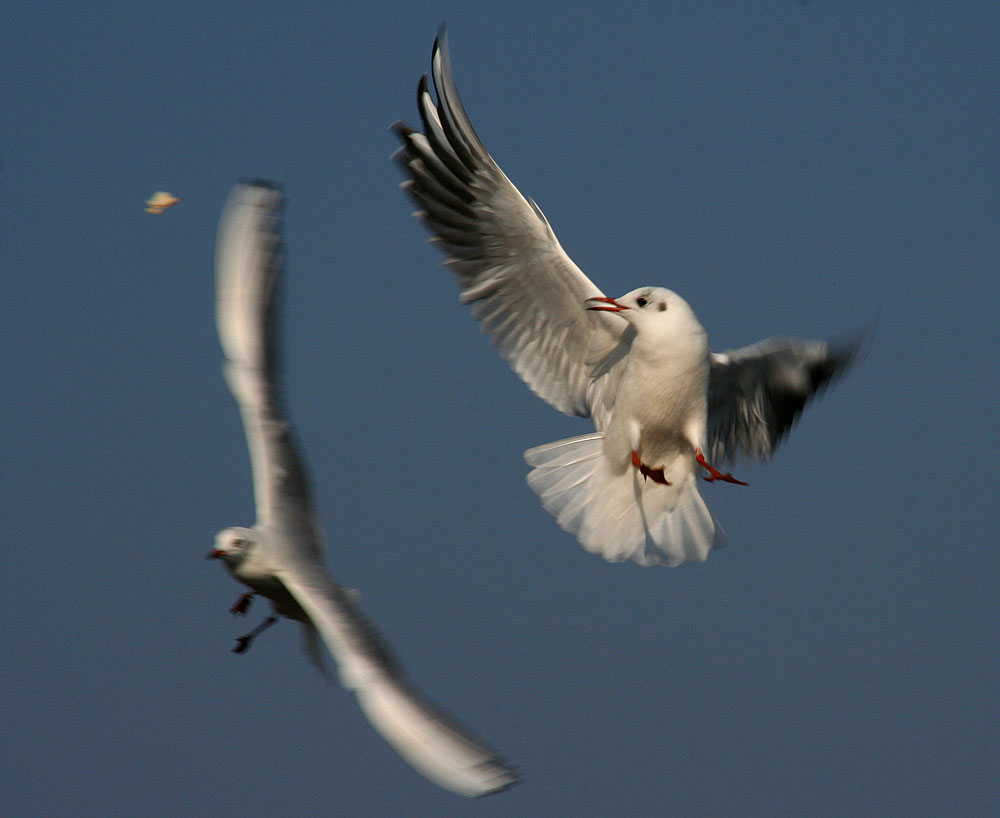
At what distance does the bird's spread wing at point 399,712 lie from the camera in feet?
13.6

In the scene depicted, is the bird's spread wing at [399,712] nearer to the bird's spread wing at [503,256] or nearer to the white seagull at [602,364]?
the white seagull at [602,364]

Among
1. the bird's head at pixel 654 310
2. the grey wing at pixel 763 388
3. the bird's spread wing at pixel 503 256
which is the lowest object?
the grey wing at pixel 763 388

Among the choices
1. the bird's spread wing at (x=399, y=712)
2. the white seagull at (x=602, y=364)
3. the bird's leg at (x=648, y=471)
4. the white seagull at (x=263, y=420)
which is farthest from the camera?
the bird's leg at (x=648, y=471)

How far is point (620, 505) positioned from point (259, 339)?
2.26 metres

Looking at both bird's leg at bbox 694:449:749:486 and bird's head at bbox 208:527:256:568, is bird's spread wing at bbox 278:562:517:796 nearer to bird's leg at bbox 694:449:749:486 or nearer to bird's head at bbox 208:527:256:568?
bird's head at bbox 208:527:256:568

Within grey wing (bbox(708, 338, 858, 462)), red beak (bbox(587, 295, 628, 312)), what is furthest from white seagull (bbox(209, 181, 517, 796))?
grey wing (bbox(708, 338, 858, 462))

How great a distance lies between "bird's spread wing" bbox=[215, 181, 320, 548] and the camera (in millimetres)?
6203

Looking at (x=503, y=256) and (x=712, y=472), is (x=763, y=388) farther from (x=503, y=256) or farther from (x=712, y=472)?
(x=503, y=256)

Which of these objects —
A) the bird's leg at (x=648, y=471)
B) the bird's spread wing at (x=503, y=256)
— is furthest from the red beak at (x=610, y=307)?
the bird's leg at (x=648, y=471)

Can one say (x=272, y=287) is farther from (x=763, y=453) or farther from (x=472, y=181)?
(x=763, y=453)

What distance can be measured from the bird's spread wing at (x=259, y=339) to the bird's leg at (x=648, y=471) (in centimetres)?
181

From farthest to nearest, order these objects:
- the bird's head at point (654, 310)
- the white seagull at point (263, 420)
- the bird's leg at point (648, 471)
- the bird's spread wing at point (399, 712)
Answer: the bird's leg at point (648, 471) → the bird's head at point (654, 310) → the white seagull at point (263, 420) → the bird's spread wing at point (399, 712)

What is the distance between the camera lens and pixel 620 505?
25.0ft

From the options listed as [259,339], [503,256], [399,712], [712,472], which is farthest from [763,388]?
[399,712]
